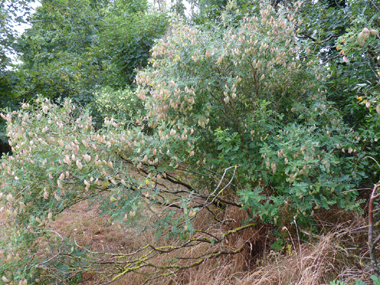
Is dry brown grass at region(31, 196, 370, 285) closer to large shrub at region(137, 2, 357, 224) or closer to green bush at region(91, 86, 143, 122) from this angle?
large shrub at region(137, 2, 357, 224)

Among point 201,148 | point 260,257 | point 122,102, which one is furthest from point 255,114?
point 122,102

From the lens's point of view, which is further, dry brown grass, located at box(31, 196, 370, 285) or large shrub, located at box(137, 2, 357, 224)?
large shrub, located at box(137, 2, 357, 224)

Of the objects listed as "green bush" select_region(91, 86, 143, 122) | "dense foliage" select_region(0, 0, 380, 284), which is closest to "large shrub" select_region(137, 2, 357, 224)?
"dense foliage" select_region(0, 0, 380, 284)

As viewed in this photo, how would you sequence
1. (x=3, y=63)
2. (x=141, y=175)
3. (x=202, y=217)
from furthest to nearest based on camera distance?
(x=3, y=63), (x=202, y=217), (x=141, y=175)

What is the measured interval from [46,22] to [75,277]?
28.0 ft

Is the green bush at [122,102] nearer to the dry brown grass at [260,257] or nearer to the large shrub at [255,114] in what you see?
the large shrub at [255,114]

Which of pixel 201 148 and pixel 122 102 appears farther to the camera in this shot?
pixel 122 102

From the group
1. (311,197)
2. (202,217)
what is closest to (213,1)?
(202,217)

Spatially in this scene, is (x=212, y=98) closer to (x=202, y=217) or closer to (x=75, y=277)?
(x=202, y=217)

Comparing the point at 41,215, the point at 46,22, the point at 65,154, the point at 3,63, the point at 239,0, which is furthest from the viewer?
the point at 46,22

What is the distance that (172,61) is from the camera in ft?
8.81

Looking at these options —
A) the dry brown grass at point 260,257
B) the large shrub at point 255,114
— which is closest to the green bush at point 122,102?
the large shrub at point 255,114

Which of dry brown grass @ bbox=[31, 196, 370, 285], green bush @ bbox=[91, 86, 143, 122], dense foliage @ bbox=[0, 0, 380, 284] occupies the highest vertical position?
green bush @ bbox=[91, 86, 143, 122]

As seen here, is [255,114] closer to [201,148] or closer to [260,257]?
[201,148]
